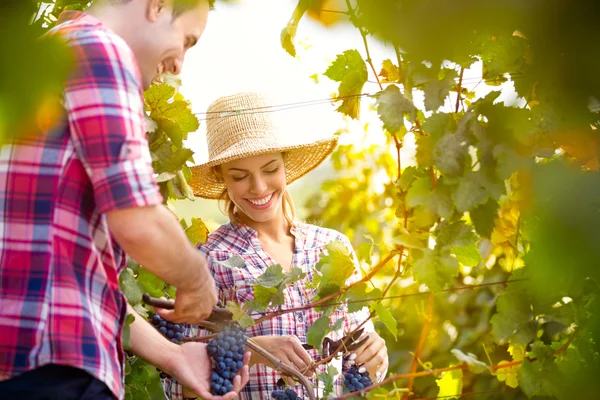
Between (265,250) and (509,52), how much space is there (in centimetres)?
150

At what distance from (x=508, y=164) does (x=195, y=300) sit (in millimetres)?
561

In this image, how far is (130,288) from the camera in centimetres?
158

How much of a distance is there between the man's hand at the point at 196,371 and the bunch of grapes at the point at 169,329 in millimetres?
112

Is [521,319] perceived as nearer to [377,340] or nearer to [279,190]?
[377,340]

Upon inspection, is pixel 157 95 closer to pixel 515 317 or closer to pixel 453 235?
pixel 453 235

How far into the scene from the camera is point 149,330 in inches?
61.1

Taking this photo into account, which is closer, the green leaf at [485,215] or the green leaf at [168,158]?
the green leaf at [485,215]

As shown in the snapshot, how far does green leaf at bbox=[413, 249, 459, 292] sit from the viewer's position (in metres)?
1.42

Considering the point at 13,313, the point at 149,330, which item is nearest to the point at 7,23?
the point at 13,313

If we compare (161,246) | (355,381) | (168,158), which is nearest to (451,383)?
A: (355,381)

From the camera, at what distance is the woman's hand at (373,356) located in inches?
87.6

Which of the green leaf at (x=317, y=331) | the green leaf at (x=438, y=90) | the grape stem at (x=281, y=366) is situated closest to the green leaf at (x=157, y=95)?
the grape stem at (x=281, y=366)

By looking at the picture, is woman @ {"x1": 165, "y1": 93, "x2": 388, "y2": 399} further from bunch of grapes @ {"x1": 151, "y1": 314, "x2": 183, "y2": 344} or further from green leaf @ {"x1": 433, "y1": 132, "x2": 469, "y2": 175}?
green leaf @ {"x1": 433, "y1": 132, "x2": 469, "y2": 175}

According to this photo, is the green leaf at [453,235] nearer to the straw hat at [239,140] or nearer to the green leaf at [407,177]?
the green leaf at [407,177]
